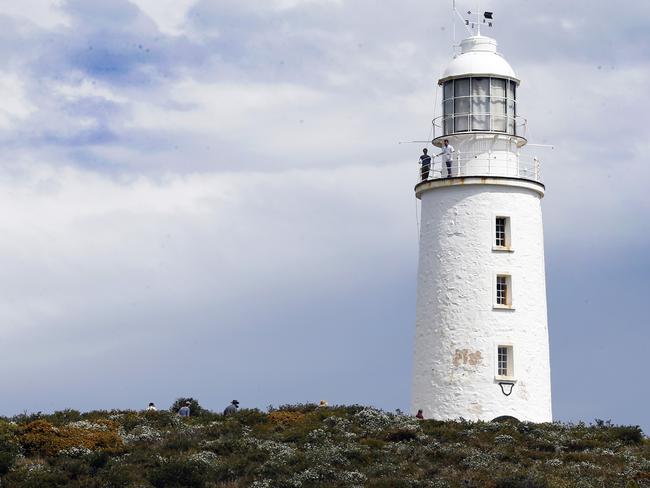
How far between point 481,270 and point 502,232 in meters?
1.63

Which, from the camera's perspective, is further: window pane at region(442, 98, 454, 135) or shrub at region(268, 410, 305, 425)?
window pane at region(442, 98, 454, 135)

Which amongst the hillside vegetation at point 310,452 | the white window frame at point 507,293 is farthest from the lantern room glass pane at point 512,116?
the hillside vegetation at point 310,452

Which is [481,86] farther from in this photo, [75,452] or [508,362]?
[75,452]

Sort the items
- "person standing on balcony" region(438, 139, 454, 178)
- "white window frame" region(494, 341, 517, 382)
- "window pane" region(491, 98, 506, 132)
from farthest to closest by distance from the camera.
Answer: "window pane" region(491, 98, 506, 132)
"person standing on balcony" region(438, 139, 454, 178)
"white window frame" region(494, 341, 517, 382)

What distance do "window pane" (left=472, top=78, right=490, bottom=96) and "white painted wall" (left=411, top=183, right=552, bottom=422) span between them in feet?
11.2

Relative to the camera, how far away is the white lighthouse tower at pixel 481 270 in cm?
4409

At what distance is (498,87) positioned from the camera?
153ft

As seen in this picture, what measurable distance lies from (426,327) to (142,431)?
34.2ft

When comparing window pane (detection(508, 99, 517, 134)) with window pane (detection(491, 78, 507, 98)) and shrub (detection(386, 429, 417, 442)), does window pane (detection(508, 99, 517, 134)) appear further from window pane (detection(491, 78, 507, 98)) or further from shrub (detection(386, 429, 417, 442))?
shrub (detection(386, 429, 417, 442))

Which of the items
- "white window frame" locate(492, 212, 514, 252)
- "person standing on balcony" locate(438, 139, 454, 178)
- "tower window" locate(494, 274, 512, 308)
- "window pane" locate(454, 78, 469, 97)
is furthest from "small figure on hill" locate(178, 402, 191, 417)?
"window pane" locate(454, 78, 469, 97)

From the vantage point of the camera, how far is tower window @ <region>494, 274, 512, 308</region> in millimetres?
44500

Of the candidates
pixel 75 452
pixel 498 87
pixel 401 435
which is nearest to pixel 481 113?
pixel 498 87

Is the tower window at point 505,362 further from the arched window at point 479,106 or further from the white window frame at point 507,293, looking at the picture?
the arched window at point 479,106

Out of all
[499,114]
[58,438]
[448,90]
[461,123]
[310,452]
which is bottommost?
[310,452]
